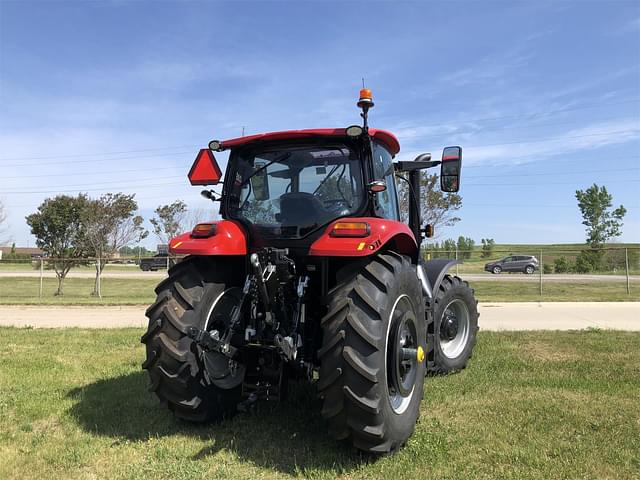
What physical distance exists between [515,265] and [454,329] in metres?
32.6

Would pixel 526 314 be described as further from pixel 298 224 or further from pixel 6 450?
pixel 6 450

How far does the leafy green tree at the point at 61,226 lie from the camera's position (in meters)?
22.7

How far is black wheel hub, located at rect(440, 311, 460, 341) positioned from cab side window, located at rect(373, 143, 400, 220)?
5.67 feet

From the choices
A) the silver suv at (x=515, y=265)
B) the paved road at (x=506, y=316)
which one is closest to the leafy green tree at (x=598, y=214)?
the silver suv at (x=515, y=265)

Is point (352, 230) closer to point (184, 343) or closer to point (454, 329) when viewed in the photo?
point (184, 343)

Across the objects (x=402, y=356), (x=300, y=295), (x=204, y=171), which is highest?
(x=204, y=171)

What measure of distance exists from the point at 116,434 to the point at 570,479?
3.26 meters

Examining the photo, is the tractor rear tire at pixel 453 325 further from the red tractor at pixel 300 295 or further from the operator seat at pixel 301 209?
the operator seat at pixel 301 209

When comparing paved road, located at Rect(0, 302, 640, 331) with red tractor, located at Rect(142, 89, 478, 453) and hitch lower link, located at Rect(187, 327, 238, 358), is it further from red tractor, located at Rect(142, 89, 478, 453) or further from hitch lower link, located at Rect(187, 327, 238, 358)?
hitch lower link, located at Rect(187, 327, 238, 358)

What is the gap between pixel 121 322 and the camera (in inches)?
431

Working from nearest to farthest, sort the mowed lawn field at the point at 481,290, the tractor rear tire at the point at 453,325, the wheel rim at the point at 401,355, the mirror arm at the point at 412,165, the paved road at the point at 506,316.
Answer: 1. the wheel rim at the point at 401,355
2. the mirror arm at the point at 412,165
3. the tractor rear tire at the point at 453,325
4. the paved road at the point at 506,316
5. the mowed lawn field at the point at 481,290

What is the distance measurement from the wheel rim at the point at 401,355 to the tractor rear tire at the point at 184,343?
1.35m

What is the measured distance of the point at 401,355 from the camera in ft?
12.5

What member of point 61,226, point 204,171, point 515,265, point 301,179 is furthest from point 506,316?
point 515,265
